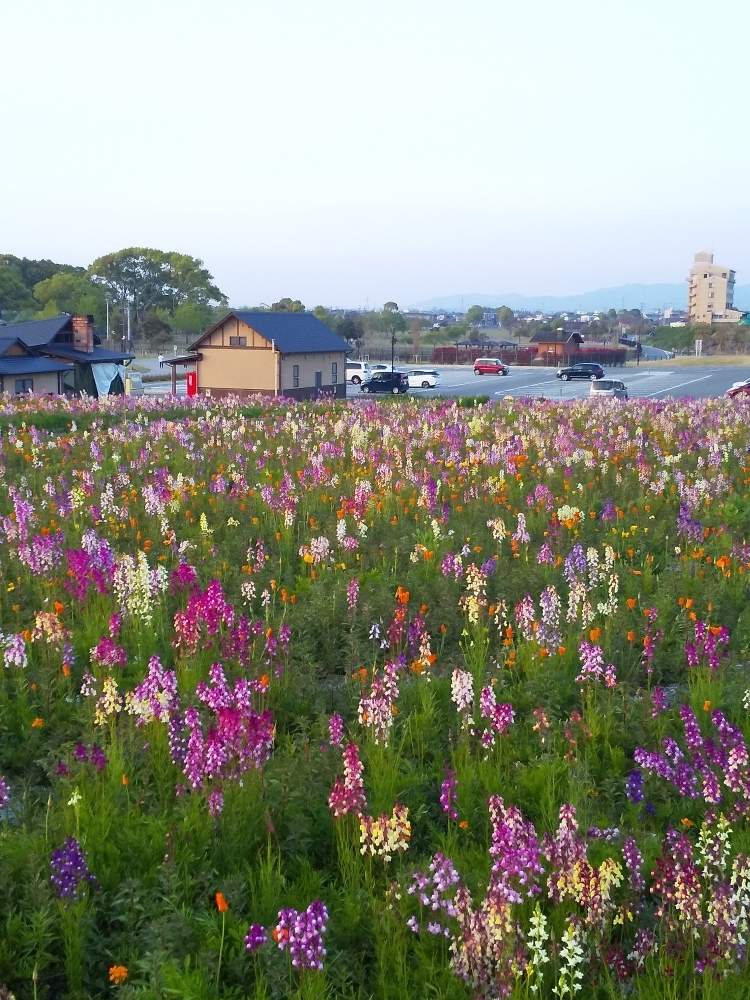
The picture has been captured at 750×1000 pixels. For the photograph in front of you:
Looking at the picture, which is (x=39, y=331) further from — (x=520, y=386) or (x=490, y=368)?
(x=490, y=368)

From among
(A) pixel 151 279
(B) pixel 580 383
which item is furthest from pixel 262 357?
(A) pixel 151 279

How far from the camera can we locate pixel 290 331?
49844mm

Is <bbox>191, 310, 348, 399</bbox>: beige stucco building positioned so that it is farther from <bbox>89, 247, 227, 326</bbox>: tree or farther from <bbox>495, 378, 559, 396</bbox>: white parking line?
<bbox>89, 247, 227, 326</bbox>: tree

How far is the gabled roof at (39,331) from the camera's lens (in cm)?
5041

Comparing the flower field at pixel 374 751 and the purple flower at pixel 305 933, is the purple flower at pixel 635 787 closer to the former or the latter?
the flower field at pixel 374 751

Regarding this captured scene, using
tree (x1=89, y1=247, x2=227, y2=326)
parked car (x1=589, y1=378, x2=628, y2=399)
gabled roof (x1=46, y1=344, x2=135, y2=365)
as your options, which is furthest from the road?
tree (x1=89, y1=247, x2=227, y2=326)

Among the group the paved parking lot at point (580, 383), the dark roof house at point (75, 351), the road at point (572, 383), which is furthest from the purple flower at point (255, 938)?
the dark roof house at point (75, 351)

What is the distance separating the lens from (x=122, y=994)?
11.5 feet

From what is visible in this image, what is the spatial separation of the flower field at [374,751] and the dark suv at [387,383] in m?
50.6

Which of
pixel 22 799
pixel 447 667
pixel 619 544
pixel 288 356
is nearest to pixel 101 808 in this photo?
pixel 22 799

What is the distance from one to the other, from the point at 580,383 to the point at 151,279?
268 ft

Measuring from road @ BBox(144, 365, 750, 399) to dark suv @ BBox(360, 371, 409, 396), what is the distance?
84 cm

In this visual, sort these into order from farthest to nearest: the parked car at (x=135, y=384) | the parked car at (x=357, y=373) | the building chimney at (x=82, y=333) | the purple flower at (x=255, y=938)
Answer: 1. the parked car at (x=357, y=373)
2. the parked car at (x=135, y=384)
3. the building chimney at (x=82, y=333)
4. the purple flower at (x=255, y=938)

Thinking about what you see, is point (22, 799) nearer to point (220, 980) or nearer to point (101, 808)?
point (101, 808)
